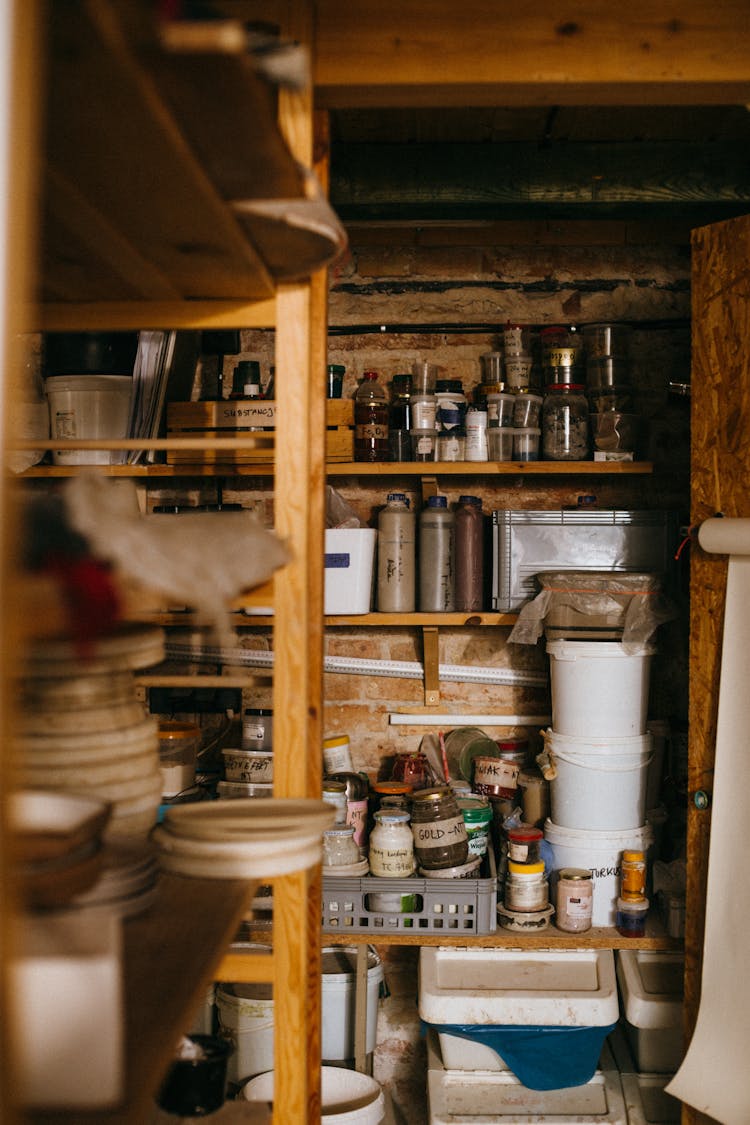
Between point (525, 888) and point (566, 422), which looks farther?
→ point (566, 422)

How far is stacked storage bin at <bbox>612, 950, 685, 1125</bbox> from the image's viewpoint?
2.38 metres

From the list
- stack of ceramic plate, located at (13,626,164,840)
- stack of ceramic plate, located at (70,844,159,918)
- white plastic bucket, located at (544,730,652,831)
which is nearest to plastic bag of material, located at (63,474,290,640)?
stack of ceramic plate, located at (13,626,164,840)

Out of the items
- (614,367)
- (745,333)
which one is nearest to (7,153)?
(745,333)

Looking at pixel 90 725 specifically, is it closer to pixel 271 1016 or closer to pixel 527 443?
pixel 271 1016

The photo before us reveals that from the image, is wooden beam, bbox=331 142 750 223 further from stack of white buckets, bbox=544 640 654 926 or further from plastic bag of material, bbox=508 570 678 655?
stack of white buckets, bbox=544 640 654 926

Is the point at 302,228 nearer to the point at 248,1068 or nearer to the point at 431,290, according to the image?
the point at 431,290

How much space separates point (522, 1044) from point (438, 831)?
0.54m

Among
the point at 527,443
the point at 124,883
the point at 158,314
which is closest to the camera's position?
the point at 124,883

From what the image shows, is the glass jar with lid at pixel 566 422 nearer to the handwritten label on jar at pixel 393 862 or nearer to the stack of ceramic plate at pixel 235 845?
the handwritten label on jar at pixel 393 862

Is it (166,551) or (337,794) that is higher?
(166,551)

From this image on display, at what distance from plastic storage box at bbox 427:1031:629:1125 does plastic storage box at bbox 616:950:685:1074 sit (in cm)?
10

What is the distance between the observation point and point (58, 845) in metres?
0.78

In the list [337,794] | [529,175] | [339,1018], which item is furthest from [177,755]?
[529,175]

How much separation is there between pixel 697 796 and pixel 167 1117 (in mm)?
1381
